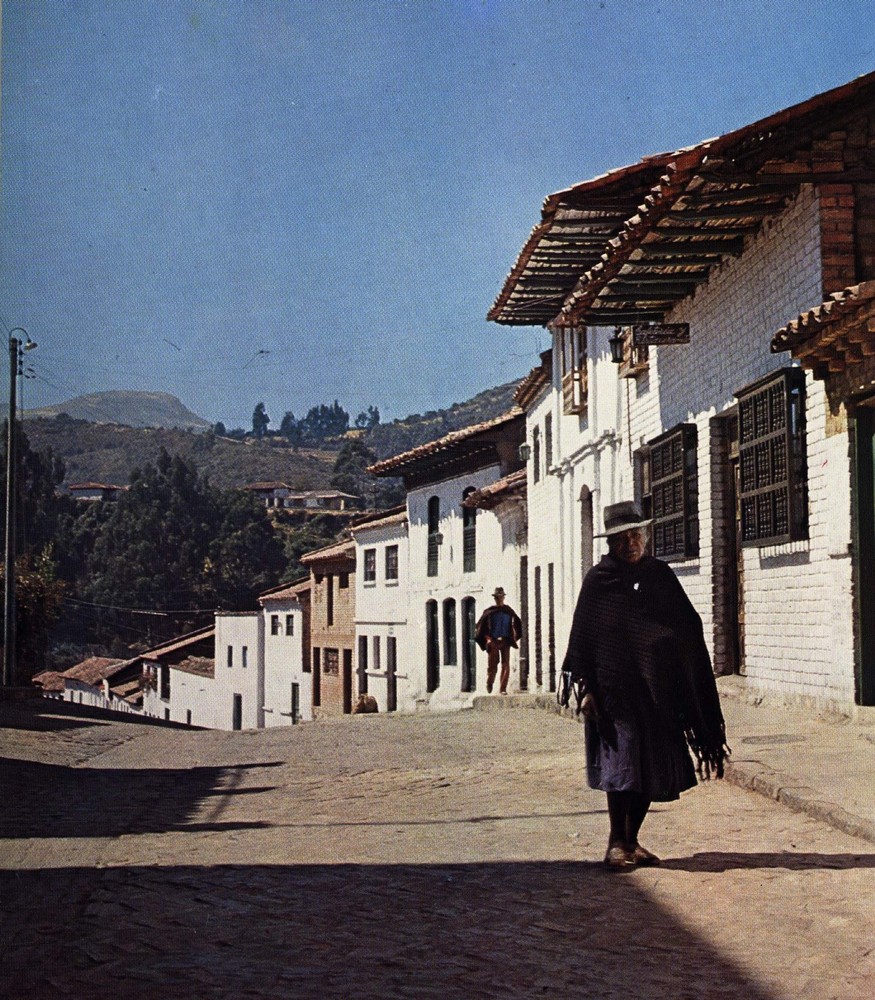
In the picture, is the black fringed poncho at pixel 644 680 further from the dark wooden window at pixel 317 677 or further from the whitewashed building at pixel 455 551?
the dark wooden window at pixel 317 677

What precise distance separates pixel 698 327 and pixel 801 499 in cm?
420

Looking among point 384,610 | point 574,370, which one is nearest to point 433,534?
point 384,610

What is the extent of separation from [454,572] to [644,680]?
29.9m

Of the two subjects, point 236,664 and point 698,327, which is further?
point 236,664

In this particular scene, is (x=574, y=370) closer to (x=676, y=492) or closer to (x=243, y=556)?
(x=676, y=492)

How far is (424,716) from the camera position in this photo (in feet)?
71.8

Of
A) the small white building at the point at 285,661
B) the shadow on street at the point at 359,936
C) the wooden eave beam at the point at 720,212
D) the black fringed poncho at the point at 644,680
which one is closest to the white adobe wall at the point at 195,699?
the small white building at the point at 285,661

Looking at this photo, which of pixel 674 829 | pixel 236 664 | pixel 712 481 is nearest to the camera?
pixel 674 829

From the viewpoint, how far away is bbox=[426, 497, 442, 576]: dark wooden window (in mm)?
38594

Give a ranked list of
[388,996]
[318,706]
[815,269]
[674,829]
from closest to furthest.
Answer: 1. [388,996]
2. [674,829]
3. [815,269]
4. [318,706]

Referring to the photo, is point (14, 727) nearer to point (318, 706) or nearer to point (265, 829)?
point (265, 829)

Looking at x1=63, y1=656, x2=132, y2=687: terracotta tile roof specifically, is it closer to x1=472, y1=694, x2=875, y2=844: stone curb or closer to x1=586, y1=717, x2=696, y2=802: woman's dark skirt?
x1=472, y1=694, x2=875, y2=844: stone curb

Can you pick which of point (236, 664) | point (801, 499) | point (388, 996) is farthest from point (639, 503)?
point (236, 664)

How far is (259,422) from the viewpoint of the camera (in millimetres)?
177500
